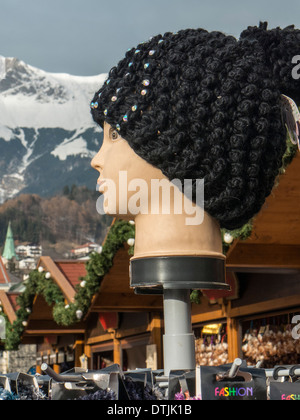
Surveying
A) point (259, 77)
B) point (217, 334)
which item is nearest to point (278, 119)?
point (259, 77)

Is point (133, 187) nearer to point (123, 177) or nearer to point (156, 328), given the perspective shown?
→ point (123, 177)

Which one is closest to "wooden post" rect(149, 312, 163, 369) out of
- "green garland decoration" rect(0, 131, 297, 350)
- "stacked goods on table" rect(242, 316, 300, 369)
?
"green garland decoration" rect(0, 131, 297, 350)

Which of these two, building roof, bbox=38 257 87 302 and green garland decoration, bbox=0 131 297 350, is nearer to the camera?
green garland decoration, bbox=0 131 297 350

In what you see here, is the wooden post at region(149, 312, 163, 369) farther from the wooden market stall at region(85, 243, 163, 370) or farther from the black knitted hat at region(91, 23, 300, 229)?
the black knitted hat at region(91, 23, 300, 229)

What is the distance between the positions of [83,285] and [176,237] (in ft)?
17.9

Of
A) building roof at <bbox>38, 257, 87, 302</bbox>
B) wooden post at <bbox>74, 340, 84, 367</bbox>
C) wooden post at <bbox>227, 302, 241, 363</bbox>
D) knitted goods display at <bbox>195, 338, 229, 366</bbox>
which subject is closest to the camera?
wooden post at <bbox>227, 302, 241, 363</bbox>

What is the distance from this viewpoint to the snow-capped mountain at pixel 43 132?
135 meters

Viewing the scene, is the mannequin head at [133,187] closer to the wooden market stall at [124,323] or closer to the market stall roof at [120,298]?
the wooden market stall at [124,323]

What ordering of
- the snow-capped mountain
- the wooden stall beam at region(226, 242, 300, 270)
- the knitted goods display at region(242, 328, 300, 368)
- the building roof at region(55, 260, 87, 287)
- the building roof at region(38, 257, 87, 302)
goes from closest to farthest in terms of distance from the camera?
1. the wooden stall beam at region(226, 242, 300, 270)
2. the knitted goods display at region(242, 328, 300, 368)
3. the building roof at region(38, 257, 87, 302)
4. the building roof at region(55, 260, 87, 287)
5. the snow-capped mountain

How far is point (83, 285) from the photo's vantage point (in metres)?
7.56

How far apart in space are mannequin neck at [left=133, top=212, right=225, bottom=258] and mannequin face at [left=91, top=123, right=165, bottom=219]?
0.27ft

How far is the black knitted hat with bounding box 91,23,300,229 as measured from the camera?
2176 mm
